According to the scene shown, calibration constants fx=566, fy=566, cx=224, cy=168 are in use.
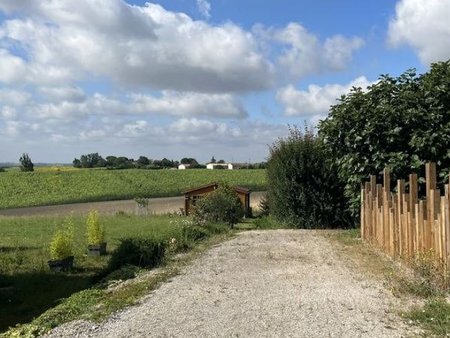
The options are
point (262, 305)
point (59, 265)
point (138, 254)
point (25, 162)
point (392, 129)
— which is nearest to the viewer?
point (262, 305)

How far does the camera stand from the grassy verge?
6785 millimetres

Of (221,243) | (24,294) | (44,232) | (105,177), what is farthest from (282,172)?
(105,177)

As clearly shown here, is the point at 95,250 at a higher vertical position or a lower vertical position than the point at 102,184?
lower

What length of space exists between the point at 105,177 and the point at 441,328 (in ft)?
231

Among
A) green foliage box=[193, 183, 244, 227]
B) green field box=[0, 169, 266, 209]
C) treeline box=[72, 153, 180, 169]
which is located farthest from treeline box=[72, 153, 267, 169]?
green foliage box=[193, 183, 244, 227]

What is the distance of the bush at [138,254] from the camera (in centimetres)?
1233

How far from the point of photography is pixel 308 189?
21.6m

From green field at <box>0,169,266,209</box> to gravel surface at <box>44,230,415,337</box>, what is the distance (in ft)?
147

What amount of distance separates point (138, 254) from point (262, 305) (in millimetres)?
5278

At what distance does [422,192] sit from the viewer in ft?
45.9

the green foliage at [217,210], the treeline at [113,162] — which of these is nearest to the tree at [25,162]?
the treeline at [113,162]

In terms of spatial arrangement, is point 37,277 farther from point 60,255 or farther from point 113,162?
point 113,162

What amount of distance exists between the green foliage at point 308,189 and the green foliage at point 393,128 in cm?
456

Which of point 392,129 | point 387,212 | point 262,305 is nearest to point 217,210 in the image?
point 392,129
